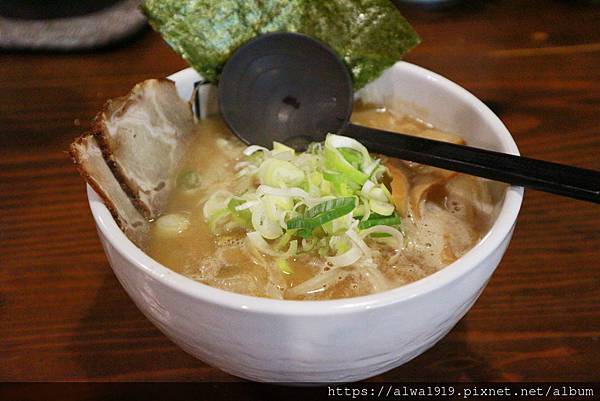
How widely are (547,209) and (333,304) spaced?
2.79ft

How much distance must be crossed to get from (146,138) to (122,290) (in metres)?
0.33

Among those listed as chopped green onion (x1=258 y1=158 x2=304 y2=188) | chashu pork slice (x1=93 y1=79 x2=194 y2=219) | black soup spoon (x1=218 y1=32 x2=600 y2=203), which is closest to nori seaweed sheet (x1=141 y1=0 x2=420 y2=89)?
black soup spoon (x1=218 y1=32 x2=600 y2=203)

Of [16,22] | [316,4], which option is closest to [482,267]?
[316,4]

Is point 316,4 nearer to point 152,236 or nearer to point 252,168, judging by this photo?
point 252,168

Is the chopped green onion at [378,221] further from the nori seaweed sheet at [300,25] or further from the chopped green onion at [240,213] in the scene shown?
the nori seaweed sheet at [300,25]

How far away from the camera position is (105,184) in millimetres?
905

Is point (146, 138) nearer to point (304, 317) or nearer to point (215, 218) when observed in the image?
point (215, 218)

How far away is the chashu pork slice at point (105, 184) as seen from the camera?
871 mm

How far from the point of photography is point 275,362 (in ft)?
2.52

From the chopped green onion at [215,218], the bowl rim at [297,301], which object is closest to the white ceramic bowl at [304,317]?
the bowl rim at [297,301]

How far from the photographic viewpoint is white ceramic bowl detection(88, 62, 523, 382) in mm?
699

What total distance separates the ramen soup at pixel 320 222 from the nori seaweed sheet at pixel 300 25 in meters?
0.23

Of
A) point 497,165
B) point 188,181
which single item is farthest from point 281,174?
point 497,165

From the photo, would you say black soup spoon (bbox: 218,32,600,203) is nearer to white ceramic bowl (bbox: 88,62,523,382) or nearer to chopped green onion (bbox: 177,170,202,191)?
chopped green onion (bbox: 177,170,202,191)
